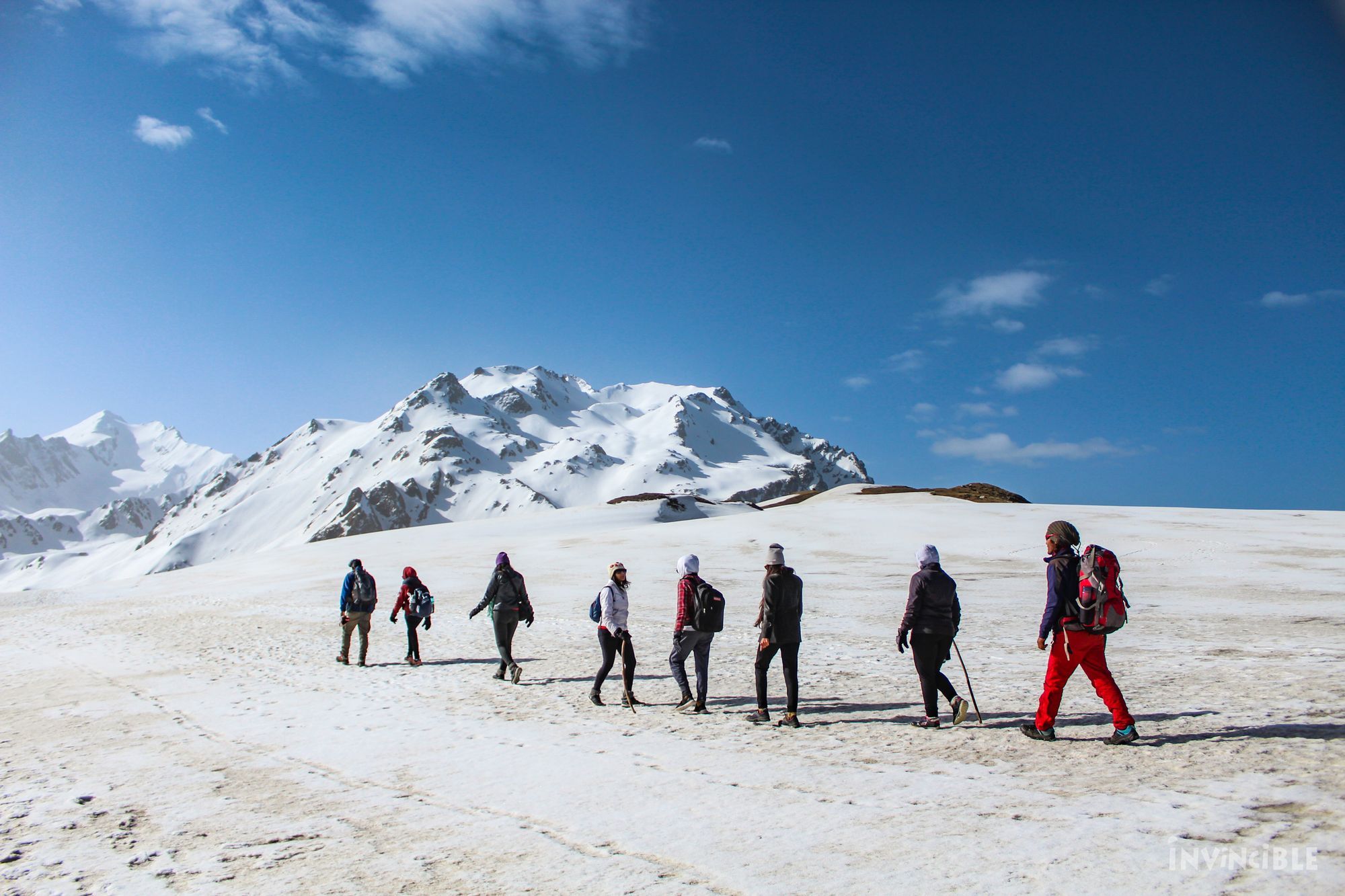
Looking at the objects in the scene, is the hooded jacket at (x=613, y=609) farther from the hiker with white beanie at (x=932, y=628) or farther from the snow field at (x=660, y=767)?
the hiker with white beanie at (x=932, y=628)

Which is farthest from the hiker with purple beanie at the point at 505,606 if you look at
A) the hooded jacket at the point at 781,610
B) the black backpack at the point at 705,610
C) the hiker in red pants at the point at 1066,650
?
the hiker in red pants at the point at 1066,650

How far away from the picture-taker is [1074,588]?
24.6 feet

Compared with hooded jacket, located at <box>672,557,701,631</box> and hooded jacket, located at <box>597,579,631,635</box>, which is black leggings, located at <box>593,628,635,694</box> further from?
hooded jacket, located at <box>672,557,701,631</box>

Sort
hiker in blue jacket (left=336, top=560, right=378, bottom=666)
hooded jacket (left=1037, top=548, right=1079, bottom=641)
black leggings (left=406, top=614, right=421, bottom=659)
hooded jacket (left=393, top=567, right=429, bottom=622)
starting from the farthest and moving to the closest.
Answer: hooded jacket (left=393, top=567, right=429, bottom=622)
hiker in blue jacket (left=336, top=560, right=378, bottom=666)
black leggings (left=406, top=614, right=421, bottom=659)
hooded jacket (left=1037, top=548, right=1079, bottom=641)

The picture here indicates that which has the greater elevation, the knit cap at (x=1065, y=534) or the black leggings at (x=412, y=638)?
the knit cap at (x=1065, y=534)

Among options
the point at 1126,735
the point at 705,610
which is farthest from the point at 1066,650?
the point at 705,610

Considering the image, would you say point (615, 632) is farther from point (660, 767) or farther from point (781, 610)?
point (660, 767)

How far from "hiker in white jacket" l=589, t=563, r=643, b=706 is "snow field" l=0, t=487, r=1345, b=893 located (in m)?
0.38

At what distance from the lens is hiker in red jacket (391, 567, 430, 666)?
1443cm

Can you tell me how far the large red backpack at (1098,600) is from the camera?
286 inches

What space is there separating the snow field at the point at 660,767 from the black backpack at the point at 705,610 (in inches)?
44.5

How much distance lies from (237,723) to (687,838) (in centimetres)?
698

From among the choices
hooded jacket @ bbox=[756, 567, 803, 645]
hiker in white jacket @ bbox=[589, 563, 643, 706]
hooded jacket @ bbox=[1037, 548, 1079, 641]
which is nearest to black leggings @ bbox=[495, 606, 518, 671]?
hiker in white jacket @ bbox=[589, 563, 643, 706]

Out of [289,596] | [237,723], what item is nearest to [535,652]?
[237,723]
